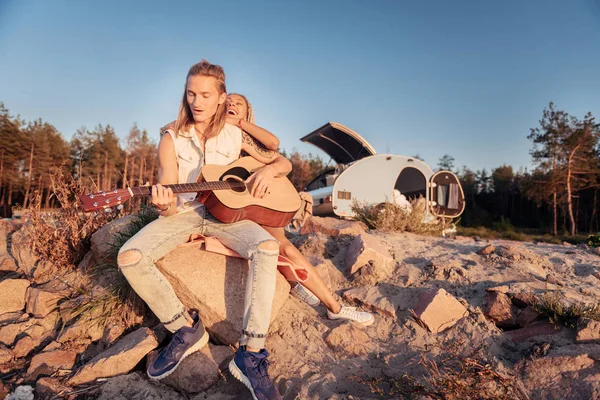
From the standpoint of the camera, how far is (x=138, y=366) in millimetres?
2770

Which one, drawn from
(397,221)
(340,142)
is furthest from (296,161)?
(397,221)

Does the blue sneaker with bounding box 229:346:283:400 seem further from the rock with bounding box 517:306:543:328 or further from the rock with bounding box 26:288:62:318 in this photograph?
the rock with bounding box 26:288:62:318

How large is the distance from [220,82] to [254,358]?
2.09m

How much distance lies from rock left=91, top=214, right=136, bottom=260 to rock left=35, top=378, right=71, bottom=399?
150 cm

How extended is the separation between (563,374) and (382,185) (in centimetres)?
Result: 715

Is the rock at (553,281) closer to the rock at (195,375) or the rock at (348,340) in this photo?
the rock at (348,340)

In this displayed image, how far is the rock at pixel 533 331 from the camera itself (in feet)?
8.95

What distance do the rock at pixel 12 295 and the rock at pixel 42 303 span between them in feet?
0.70

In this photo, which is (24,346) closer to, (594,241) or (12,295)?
(12,295)

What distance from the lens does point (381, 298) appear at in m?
3.48

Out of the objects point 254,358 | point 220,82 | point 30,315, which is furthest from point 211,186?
point 30,315

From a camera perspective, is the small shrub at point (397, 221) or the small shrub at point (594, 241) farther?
the small shrub at point (397, 221)

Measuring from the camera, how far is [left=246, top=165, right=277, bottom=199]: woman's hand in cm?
295

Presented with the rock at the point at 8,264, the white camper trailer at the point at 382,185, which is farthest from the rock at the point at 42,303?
the white camper trailer at the point at 382,185
